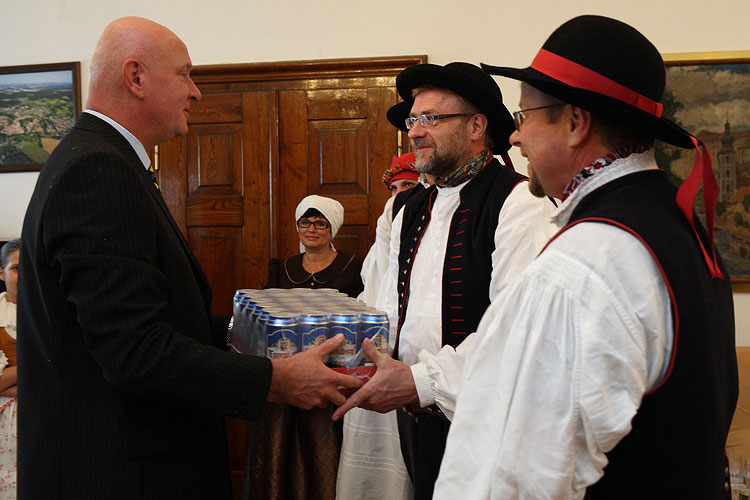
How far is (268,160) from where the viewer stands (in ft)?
14.5

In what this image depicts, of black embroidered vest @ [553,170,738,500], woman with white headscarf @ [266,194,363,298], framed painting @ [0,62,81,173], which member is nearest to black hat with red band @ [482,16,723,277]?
black embroidered vest @ [553,170,738,500]

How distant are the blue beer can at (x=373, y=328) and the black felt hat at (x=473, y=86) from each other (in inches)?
34.9

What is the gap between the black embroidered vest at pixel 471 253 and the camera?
2.12 meters

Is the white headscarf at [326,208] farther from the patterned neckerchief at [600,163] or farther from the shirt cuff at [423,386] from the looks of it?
the patterned neckerchief at [600,163]

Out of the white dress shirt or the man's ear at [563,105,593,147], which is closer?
the man's ear at [563,105,593,147]

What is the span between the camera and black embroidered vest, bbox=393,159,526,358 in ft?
6.95

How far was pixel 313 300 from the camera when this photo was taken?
215 centimetres

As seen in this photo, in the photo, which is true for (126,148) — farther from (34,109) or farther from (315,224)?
(34,109)

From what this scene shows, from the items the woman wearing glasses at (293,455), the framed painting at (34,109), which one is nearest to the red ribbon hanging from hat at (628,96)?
the woman wearing glasses at (293,455)

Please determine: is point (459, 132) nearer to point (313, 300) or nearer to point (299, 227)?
point (313, 300)

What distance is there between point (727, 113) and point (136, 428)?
12.1 ft

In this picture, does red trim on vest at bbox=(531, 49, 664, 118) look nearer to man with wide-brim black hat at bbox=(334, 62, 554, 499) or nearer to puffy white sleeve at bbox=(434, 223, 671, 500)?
puffy white sleeve at bbox=(434, 223, 671, 500)

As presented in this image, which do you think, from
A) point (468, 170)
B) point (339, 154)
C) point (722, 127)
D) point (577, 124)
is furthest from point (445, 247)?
point (722, 127)

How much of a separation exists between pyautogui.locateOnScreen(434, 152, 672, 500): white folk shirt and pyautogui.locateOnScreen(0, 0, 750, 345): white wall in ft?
10.6
